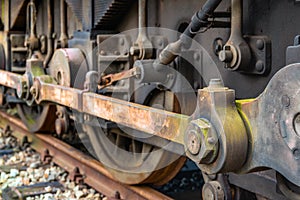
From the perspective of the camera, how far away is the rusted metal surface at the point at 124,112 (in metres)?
2.14

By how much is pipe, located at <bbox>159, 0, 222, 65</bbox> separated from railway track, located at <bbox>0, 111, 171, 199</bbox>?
965 mm

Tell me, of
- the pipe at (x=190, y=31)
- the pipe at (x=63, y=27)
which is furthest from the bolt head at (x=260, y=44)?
the pipe at (x=63, y=27)

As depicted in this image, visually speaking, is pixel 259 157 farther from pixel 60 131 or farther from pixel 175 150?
pixel 60 131

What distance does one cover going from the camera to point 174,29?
298 centimetres

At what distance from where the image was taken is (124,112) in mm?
2574

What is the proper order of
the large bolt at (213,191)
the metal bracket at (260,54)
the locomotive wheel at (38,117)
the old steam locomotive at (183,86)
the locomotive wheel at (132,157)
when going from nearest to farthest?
the old steam locomotive at (183,86)
the metal bracket at (260,54)
the large bolt at (213,191)
the locomotive wheel at (132,157)
the locomotive wheel at (38,117)

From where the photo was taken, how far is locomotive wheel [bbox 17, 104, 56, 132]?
16.2ft

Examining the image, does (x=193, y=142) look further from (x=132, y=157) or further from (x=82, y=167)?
(x=82, y=167)

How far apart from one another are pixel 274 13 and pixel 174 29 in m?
0.84

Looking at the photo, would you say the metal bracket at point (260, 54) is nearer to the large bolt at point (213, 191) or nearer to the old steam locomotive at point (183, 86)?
the old steam locomotive at point (183, 86)

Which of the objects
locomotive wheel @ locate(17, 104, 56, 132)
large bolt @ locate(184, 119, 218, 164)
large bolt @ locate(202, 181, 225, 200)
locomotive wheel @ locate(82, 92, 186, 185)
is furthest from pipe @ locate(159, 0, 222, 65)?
locomotive wheel @ locate(17, 104, 56, 132)

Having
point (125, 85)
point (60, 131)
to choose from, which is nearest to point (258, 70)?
point (125, 85)

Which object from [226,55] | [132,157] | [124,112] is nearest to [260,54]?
A: [226,55]

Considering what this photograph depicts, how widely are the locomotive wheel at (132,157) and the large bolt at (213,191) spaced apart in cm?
60
